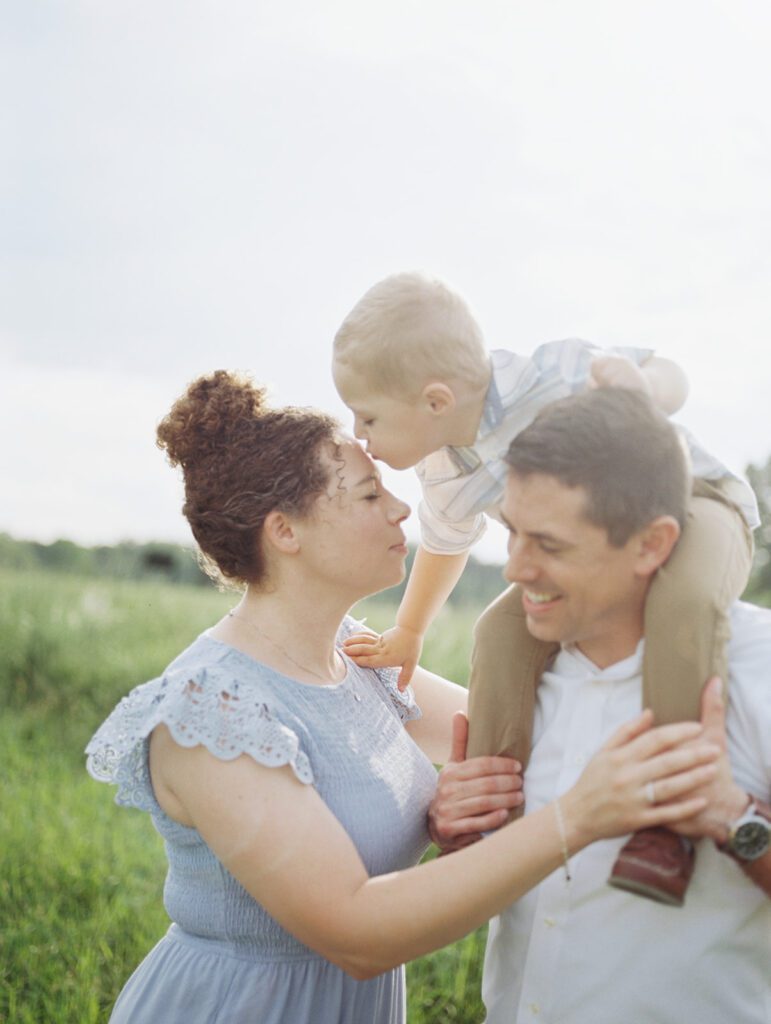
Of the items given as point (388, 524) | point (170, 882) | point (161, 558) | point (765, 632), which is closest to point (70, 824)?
point (170, 882)

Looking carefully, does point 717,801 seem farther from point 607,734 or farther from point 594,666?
point 594,666

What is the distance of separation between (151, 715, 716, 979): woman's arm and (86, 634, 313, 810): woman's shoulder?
41 millimetres

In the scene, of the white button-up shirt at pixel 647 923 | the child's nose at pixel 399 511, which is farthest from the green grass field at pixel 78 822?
the child's nose at pixel 399 511

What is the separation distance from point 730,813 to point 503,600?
80cm

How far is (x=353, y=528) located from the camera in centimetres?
314

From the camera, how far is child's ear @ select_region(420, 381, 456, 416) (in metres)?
2.92

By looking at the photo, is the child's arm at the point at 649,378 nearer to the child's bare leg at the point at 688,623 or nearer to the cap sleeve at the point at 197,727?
the child's bare leg at the point at 688,623

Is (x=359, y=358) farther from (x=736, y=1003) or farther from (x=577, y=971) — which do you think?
(x=736, y=1003)

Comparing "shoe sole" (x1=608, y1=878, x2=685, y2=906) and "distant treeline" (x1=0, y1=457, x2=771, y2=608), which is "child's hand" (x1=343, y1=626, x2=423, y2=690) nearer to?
"shoe sole" (x1=608, y1=878, x2=685, y2=906)

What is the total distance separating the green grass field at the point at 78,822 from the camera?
5008mm

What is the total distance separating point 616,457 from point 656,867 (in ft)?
2.72

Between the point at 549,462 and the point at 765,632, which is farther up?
the point at 549,462

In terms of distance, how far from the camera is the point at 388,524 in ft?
10.5

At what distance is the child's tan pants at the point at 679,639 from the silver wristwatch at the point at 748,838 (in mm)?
229
